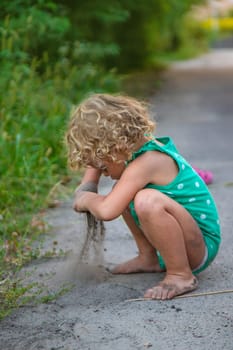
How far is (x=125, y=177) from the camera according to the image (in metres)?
3.40

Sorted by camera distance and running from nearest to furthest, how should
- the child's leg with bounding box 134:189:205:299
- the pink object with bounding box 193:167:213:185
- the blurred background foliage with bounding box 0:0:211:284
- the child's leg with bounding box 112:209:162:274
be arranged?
the child's leg with bounding box 134:189:205:299, the child's leg with bounding box 112:209:162:274, the blurred background foliage with bounding box 0:0:211:284, the pink object with bounding box 193:167:213:185

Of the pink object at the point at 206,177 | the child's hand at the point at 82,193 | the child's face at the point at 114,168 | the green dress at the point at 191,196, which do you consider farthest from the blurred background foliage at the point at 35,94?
the pink object at the point at 206,177

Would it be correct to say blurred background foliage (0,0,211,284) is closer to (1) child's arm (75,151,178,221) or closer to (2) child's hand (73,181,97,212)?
(2) child's hand (73,181,97,212)

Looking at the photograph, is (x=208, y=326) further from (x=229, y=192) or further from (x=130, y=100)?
(x=229, y=192)

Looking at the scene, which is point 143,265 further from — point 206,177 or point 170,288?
point 206,177

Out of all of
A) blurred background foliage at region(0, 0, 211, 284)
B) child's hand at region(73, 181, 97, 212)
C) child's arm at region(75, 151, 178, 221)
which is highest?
child's arm at region(75, 151, 178, 221)

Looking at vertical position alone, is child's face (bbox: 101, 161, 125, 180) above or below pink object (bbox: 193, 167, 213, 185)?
above

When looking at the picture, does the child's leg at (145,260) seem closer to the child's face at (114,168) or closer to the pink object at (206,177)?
the child's face at (114,168)

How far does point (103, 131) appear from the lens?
11.1 feet

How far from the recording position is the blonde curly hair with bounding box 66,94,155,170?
11.1 ft

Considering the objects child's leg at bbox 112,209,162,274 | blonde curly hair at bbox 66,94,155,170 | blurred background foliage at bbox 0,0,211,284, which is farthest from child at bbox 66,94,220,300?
blurred background foliage at bbox 0,0,211,284

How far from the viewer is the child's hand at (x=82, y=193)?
11.7ft

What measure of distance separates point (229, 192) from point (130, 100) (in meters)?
2.21

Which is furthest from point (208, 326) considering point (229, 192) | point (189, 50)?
point (189, 50)
